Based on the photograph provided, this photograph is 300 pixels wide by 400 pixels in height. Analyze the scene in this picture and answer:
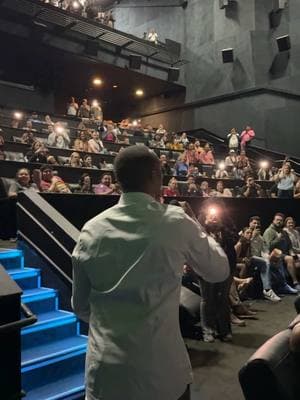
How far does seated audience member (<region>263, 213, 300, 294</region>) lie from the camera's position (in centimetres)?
620

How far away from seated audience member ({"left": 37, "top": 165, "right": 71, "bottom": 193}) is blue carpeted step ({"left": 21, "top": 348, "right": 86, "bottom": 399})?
290 centimetres

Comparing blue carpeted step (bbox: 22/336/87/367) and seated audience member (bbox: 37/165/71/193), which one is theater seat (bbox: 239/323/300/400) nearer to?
blue carpeted step (bbox: 22/336/87/367)

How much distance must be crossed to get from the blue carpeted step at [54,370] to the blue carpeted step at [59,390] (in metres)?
0.01

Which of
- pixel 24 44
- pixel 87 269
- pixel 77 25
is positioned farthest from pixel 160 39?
pixel 87 269

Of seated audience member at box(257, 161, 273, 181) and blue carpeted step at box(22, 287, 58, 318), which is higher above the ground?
seated audience member at box(257, 161, 273, 181)

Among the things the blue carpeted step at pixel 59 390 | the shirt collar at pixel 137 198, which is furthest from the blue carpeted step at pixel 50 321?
the shirt collar at pixel 137 198

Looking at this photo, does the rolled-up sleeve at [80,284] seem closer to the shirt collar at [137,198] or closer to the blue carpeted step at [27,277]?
the shirt collar at [137,198]

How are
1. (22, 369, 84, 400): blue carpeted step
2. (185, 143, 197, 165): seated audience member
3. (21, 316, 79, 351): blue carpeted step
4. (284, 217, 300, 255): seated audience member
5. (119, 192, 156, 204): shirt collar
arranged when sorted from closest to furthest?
(119, 192, 156, 204): shirt collar, (22, 369, 84, 400): blue carpeted step, (21, 316, 79, 351): blue carpeted step, (284, 217, 300, 255): seated audience member, (185, 143, 197, 165): seated audience member

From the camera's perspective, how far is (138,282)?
1101 mm

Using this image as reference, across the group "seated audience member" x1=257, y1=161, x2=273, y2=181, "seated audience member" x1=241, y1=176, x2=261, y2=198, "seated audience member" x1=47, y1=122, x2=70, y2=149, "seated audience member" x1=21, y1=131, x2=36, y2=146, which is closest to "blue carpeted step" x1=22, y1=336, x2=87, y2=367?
"seated audience member" x1=241, y1=176, x2=261, y2=198

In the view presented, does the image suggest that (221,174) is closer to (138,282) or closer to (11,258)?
(11,258)

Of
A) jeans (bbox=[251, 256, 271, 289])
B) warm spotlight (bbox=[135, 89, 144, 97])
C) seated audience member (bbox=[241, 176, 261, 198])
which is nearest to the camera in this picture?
jeans (bbox=[251, 256, 271, 289])

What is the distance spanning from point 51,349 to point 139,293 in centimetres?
212

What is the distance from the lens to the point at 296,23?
13.7 meters
